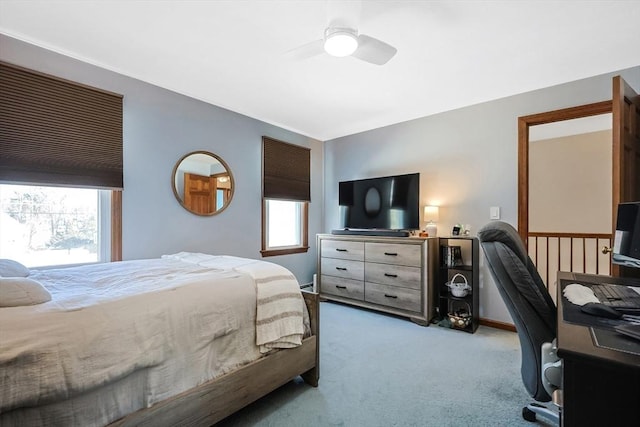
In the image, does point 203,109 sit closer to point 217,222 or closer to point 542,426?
point 217,222

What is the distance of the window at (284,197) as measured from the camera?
13.0ft

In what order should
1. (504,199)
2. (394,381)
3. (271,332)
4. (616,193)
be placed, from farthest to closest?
1. (504,199)
2. (394,381)
3. (616,193)
4. (271,332)

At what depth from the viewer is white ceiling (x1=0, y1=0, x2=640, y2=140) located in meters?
1.89

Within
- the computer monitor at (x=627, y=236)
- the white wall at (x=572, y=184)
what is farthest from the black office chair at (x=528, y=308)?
the white wall at (x=572, y=184)

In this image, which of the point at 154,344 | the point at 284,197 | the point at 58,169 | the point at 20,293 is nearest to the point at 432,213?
the point at 284,197

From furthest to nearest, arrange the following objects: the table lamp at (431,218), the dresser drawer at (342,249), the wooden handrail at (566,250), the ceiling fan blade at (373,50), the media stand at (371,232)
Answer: the wooden handrail at (566,250) → the dresser drawer at (342,249) → the media stand at (371,232) → the table lamp at (431,218) → the ceiling fan blade at (373,50)

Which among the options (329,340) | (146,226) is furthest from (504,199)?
(146,226)

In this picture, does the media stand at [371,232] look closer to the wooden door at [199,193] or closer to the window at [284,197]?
the window at [284,197]

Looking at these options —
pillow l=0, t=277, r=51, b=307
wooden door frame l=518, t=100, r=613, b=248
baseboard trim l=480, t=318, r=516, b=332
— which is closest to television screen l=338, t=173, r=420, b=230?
wooden door frame l=518, t=100, r=613, b=248

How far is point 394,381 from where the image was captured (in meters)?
2.08

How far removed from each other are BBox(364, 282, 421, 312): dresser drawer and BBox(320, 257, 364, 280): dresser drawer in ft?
0.60

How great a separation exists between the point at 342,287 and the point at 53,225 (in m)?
3.00

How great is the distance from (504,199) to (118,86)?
12.8 feet

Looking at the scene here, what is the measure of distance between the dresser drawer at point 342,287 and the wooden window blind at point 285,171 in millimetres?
1239
